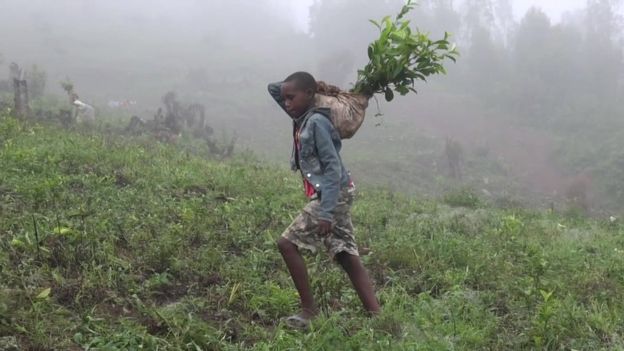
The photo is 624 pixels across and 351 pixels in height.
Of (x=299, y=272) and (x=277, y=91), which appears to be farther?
(x=277, y=91)

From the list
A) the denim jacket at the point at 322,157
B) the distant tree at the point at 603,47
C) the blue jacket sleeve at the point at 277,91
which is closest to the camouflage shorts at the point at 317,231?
the denim jacket at the point at 322,157

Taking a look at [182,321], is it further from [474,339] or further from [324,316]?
[474,339]

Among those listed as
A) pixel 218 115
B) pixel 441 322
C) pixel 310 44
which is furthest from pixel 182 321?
pixel 310 44

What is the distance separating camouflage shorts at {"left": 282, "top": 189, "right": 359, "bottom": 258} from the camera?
12.6 feet

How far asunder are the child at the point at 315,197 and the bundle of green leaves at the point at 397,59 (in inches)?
21.6

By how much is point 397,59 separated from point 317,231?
52.4 inches

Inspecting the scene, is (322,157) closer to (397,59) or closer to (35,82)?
(397,59)

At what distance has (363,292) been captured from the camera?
4.14 metres

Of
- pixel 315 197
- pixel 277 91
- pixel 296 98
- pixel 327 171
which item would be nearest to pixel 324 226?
pixel 315 197

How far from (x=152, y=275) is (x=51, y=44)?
42607 mm

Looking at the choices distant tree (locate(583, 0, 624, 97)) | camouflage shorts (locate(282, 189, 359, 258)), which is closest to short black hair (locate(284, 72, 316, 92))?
camouflage shorts (locate(282, 189, 359, 258))

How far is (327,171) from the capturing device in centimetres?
374

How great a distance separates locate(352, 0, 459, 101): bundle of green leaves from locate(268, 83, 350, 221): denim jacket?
0.57 metres

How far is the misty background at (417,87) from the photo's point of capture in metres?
28.6
